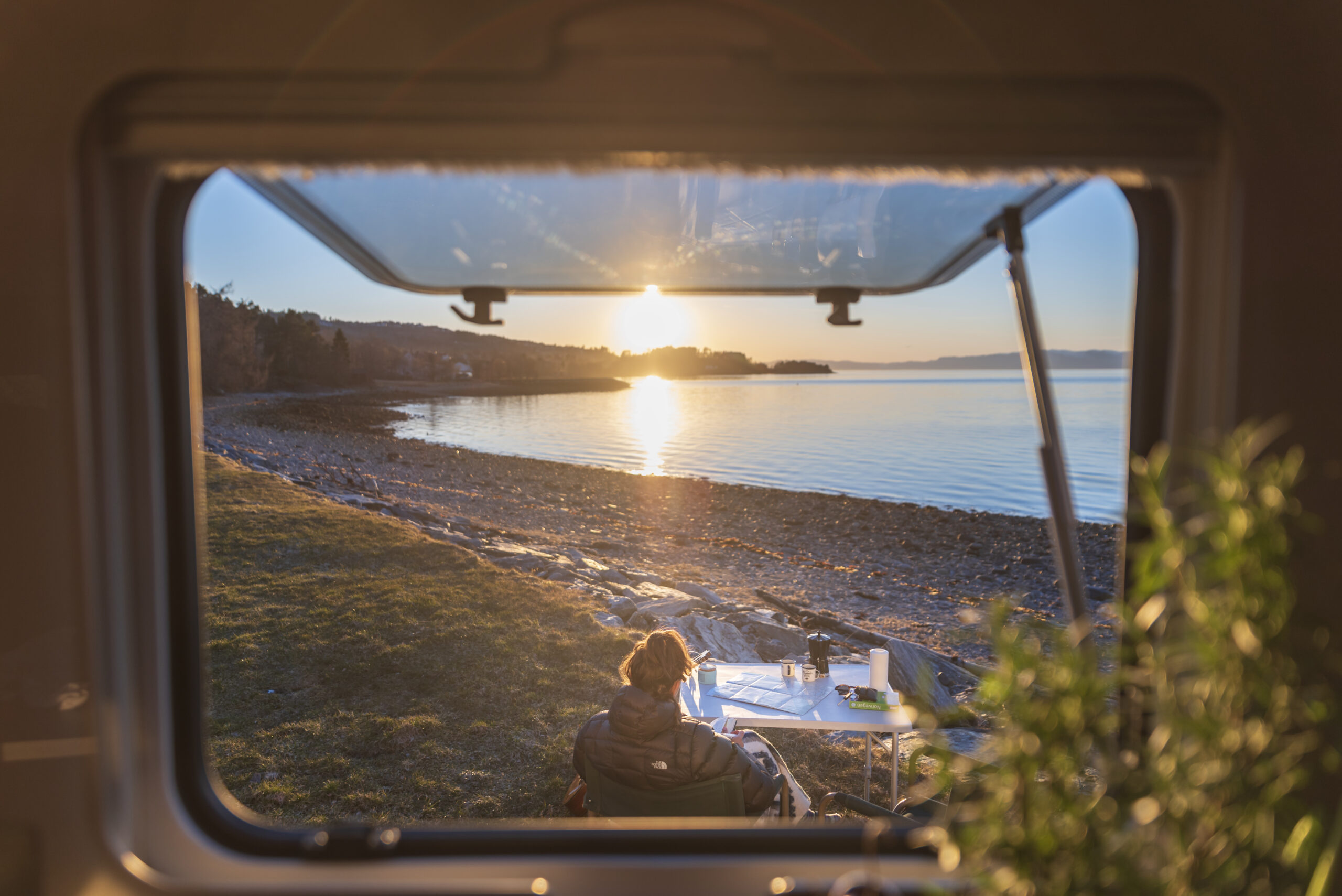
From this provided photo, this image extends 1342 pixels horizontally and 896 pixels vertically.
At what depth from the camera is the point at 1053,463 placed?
3.78 ft

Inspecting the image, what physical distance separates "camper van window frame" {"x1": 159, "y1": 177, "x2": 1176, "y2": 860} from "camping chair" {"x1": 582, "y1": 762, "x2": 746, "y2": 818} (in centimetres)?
134

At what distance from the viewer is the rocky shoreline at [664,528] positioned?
13.1 meters

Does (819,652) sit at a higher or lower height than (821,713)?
higher

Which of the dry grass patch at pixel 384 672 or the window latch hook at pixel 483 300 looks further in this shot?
the dry grass patch at pixel 384 672

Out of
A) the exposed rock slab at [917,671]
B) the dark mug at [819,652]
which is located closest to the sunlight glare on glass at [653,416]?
the exposed rock slab at [917,671]

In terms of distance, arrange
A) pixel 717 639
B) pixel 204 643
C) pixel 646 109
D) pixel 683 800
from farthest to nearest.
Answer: pixel 717 639 → pixel 683 800 → pixel 204 643 → pixel 646 109

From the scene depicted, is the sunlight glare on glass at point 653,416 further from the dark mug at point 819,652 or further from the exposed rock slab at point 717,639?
the dark mug at point 819,652

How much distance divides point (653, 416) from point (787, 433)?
4912 mm

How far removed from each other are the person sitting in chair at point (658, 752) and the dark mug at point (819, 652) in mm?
1066

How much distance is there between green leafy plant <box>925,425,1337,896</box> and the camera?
21.6 inches

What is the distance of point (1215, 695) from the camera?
0.57m

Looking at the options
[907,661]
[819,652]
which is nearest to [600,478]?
[907,661]

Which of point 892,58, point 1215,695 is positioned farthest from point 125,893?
point 892,58

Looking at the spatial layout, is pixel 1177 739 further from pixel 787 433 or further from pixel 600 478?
pixel 787 433
